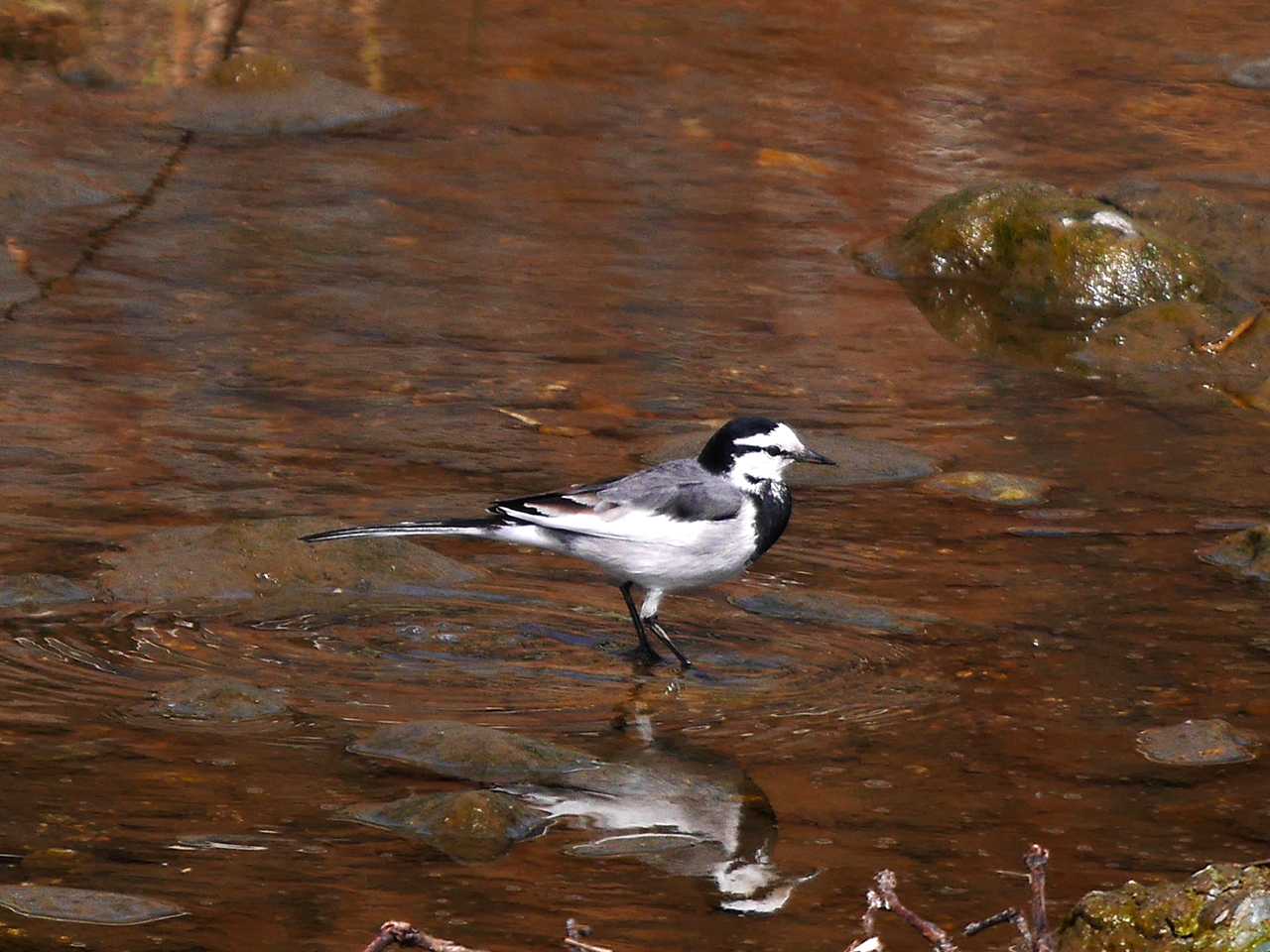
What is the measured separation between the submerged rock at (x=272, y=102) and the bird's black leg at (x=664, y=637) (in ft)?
22.2

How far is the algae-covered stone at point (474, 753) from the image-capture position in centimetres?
539

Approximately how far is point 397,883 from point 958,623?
8.34ft

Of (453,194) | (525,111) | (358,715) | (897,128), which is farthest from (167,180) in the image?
(358,715)

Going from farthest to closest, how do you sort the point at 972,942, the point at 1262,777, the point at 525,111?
1. the point at 525,111
2. the point at 1262,777
3. the point at 972,942

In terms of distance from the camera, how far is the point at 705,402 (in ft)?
30.1

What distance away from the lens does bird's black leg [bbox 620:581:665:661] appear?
6.55m

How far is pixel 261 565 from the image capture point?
6824mm

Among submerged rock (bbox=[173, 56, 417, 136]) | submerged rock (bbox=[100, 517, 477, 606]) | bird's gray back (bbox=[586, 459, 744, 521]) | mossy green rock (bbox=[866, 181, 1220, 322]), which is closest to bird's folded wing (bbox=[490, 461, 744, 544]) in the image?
bird's gray back (bbox=[586, 459, 744, 521])

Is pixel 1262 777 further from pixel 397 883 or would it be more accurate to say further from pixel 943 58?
pixel 943 58

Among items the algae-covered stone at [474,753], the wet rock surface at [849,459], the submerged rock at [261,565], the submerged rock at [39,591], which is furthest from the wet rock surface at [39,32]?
the algae-covered stone at [474,753]

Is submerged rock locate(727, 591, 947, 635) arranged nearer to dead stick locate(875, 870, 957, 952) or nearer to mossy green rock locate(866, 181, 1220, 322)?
dead stick locate(875, 870, 957, 952)

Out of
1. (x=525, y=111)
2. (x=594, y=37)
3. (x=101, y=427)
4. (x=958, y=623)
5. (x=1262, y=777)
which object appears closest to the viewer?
(x=1262, y=777)

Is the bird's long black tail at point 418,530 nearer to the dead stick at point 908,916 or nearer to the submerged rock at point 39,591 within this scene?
the submerged rock at point 39,591

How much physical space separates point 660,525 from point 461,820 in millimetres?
1857
